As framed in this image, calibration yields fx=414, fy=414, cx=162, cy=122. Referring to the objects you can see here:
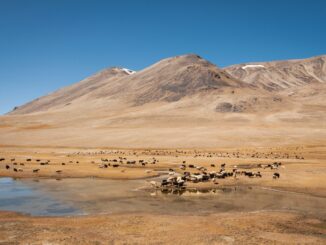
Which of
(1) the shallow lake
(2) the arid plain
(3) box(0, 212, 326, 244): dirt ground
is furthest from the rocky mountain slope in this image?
(3) box(0, 212, 326, 244): dirt ground

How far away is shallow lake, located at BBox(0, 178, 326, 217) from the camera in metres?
21.8

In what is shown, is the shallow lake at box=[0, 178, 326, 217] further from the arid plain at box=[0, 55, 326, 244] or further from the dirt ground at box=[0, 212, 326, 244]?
the dirt ground at box=[0, 212, 326, 244]

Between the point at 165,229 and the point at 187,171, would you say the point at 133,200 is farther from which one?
the point at 187,171

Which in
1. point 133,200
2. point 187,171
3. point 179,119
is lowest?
point 133,200

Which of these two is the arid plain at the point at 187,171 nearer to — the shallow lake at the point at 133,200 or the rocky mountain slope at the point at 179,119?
the shallow lake at the point at 133,200

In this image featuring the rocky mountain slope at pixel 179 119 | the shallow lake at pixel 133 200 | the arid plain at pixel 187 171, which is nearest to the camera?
the arid plain at pixel 187 171

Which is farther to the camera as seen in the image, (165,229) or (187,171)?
(187,171)

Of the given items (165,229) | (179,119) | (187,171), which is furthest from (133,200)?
(179,119)

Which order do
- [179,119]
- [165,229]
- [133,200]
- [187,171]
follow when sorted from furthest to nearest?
[179,119] < [187,171] < [133,200] < [165,229]

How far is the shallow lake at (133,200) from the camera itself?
21.8m

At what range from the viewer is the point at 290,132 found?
312 ft

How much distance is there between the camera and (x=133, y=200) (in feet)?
80.3

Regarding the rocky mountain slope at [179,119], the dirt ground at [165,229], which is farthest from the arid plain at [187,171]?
the rocky mountain slope at [179,119]

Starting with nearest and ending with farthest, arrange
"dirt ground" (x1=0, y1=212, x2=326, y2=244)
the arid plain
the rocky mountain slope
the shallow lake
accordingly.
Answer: "dirt ground" (x1=0, y1=212, x2=326, y2=244) → the arid plain → the shallow lake → the rocky mountain slope
